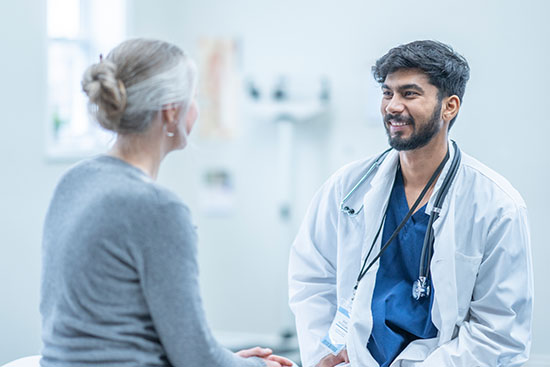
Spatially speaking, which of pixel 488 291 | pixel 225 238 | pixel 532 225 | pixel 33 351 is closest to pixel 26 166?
pixel 33 351

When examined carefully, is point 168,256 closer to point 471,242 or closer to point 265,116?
point 471,242

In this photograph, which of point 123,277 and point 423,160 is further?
point 423,160

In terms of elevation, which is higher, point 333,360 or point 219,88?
point 219,88

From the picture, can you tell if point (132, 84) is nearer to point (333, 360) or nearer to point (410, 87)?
point (410, 87)

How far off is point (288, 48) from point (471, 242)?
2327mm

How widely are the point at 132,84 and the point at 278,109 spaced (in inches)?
96.7

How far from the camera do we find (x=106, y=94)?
4.33 feet

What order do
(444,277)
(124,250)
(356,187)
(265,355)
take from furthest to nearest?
(356,187)
(444,277)
(265,355)
(124,250)

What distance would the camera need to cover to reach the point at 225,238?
4.04 metres

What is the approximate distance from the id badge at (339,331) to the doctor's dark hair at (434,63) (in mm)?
655

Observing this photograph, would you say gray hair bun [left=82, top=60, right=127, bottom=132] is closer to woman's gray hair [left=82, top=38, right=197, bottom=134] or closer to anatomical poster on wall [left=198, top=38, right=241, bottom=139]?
woman's gray hair [left=82, top=38, right=197, bottom=134]

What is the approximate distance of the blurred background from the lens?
139 inches

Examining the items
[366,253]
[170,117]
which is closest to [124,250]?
[170,117]

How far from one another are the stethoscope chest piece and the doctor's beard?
1.21ft
